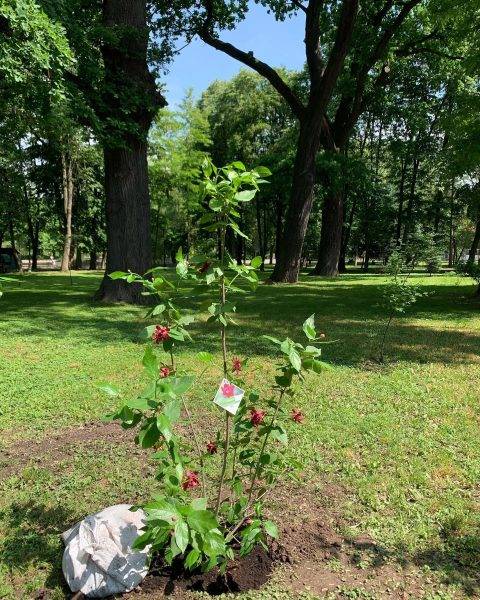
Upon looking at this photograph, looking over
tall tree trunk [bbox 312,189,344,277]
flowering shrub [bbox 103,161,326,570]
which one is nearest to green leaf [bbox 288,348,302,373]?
flowering shrub [bbox 103,161,326,570]

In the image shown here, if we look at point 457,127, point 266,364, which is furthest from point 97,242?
point 266,364

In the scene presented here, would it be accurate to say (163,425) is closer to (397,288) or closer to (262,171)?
(262,171)

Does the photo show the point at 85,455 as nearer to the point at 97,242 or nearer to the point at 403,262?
the point at 403,262

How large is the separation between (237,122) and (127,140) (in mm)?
20910

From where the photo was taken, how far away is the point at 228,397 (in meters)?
1.85

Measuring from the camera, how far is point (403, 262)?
6.18m

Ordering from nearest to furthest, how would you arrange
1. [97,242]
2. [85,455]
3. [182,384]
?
[182,384] < [85,455] < [97,242]

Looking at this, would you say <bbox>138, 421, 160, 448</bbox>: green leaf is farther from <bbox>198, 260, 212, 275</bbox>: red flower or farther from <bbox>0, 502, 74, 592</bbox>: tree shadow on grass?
<bbox>0, 502, 74, 592</bbox>: tree shadow on grass

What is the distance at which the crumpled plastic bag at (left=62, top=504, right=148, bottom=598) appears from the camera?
7.18 feet

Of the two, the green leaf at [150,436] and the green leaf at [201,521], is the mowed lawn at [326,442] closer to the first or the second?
the green leaf at [150,436]

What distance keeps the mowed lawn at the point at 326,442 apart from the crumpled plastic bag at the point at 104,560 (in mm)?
201

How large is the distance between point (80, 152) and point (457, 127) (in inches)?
790

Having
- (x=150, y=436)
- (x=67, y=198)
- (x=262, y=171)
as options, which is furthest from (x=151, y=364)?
(x=67, y=198)

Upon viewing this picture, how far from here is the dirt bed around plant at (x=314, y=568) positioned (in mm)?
2279
